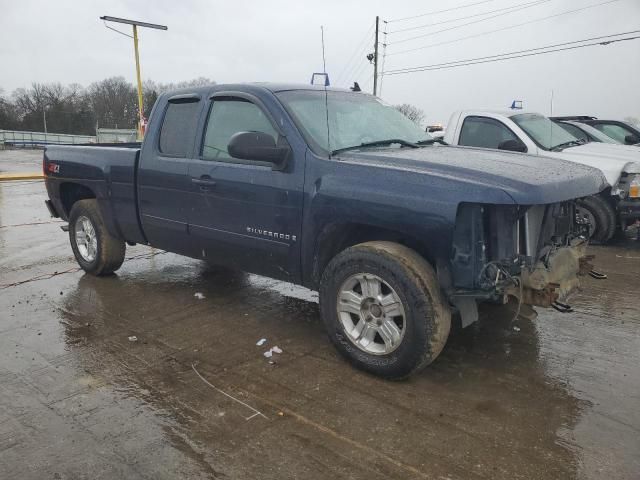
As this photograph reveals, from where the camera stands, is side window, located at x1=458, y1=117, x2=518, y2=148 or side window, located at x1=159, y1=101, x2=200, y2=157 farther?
side window, located at x1=458, y1=117, x2=518, y2=148

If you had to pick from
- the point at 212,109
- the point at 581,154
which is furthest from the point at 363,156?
the point at 581,154

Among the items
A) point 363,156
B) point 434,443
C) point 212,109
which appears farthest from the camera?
point 212,109

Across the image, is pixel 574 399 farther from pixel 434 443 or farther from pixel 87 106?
pixel 87 106

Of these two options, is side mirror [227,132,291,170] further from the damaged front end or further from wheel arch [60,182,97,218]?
wheel arch [60,182,97,218]

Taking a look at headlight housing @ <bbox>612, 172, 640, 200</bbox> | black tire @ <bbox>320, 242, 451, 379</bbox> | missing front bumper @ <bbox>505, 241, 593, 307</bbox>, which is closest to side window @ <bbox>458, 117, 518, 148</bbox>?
headlight housing @ <bbox>612, 172, 640, 200</bbox>

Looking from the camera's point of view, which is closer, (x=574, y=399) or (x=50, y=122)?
(x=574, y=399)

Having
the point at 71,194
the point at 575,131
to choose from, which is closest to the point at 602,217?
the point at 575,131

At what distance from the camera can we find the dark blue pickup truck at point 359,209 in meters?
3.18

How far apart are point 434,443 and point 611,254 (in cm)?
571

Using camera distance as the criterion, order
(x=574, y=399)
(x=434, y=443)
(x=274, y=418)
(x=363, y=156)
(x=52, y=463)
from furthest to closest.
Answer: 1. (x=363, y=156)
2. (x=574, y=399)
3. (x=274, y=418)
4. (x=434, y=443)
5. (x=52, y=463)

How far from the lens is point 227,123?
4.39m

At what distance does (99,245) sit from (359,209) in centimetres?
341

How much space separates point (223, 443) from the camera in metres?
2.76

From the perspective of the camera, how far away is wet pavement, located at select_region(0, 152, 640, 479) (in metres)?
2.62
